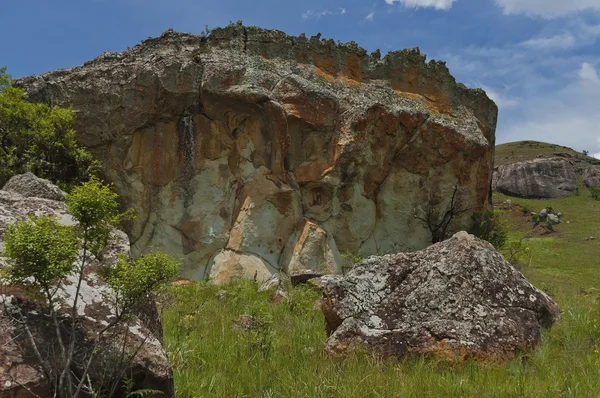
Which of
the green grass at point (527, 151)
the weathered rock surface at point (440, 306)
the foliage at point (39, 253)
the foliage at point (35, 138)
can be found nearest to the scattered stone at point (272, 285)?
the weathered rock surface at point (440, 306)

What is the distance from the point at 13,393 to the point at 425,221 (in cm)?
2097

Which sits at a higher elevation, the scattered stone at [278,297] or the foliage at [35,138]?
the foliage at [35,138]

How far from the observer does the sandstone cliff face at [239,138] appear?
1784 cm

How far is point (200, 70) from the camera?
714 inches

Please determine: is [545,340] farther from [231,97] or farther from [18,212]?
[231,97]

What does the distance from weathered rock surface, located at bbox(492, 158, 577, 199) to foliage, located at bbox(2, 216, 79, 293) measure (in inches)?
3006

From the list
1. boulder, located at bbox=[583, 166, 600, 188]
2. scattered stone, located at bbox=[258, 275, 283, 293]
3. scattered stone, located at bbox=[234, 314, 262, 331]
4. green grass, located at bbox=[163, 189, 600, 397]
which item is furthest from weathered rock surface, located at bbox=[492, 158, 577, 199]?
scattered stone, located at bbox=[234, 314, 262, 331]

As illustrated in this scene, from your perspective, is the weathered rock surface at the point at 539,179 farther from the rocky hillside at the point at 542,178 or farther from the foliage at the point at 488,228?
the foliage at the point at 488,228

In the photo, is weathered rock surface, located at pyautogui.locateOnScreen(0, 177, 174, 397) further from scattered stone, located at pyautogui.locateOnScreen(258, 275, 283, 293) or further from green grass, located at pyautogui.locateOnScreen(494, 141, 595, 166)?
green grass, located at pyautogui.locateOnScreen(494, 141, 595, 166)

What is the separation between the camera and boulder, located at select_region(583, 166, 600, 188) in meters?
73.8

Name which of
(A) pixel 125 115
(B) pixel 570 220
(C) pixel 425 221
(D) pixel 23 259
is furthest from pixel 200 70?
(B) pixel 570 220

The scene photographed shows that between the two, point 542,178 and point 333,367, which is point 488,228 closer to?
point 333,367

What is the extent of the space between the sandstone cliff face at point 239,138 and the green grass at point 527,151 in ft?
231

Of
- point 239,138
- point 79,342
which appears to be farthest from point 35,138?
point 79,342
